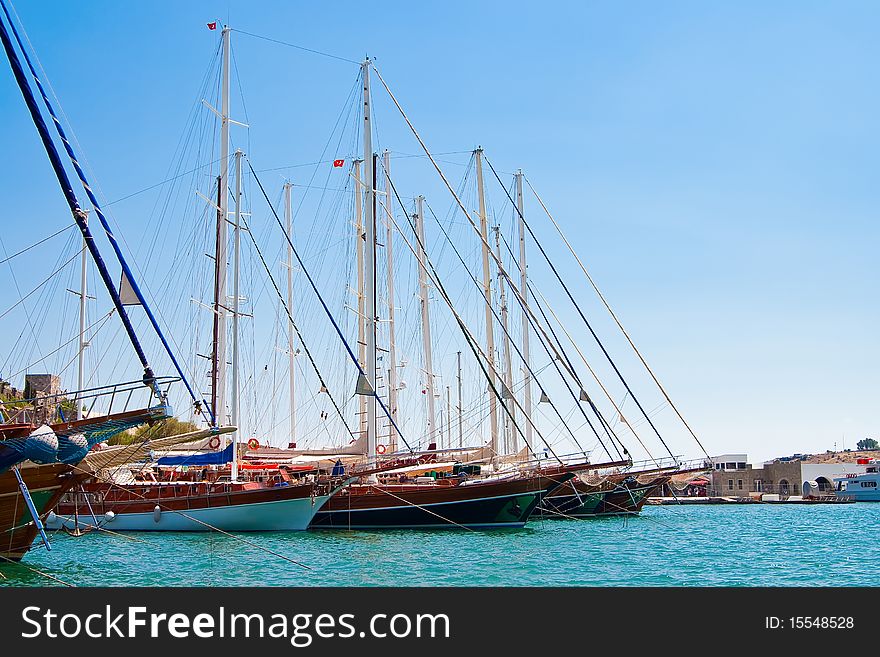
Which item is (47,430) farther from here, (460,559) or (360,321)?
(360,321)

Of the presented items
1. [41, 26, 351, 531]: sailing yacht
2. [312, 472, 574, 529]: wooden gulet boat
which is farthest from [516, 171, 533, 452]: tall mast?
[41, 26, 351, 531]: sailing yacht

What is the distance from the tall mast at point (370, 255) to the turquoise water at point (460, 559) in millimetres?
5143

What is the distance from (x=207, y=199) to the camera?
42250mm

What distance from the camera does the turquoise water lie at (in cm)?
2445

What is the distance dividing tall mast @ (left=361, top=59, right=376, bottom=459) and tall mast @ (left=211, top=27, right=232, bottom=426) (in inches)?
254

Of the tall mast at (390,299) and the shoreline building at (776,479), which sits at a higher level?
the tall mast at (390,299)

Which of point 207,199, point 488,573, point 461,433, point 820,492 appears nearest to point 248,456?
point 207,199

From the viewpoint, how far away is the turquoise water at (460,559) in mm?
24453

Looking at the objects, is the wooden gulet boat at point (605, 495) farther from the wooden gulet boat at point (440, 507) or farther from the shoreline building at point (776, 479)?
the shoreline building at point (776, 479)

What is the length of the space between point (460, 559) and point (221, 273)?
64.6ft

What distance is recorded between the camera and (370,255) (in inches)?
1651

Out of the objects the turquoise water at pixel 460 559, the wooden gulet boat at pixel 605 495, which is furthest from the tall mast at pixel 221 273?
the wooden gulet boat at pixel 605 495
